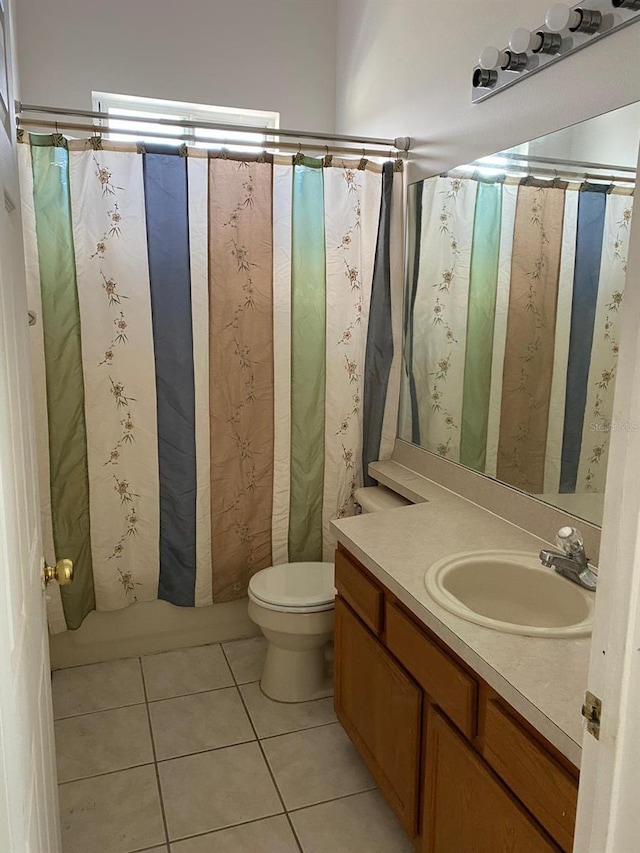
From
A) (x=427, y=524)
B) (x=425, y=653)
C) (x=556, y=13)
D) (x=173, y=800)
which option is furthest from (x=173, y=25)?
(x=173, y=800)

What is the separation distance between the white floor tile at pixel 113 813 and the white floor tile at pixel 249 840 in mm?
100

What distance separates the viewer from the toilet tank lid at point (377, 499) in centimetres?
248

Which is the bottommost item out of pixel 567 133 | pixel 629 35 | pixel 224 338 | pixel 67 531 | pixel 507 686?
pixel 67 531

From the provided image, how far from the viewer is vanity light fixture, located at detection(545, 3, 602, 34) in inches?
60.3

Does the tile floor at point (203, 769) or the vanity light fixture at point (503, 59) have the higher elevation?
the vanity light fixture at point (503, 59)

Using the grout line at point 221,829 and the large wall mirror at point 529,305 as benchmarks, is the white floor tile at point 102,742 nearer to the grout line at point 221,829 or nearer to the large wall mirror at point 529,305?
the grout line at point 221,829

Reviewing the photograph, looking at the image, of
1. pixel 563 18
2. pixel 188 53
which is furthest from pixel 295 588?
pixel 188 53

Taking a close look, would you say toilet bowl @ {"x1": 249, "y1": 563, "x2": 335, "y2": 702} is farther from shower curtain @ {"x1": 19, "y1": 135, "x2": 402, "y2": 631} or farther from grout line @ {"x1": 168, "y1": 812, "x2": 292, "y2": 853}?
grout line @ {"x1": 168, "y1": 812, "x2": 292, "y2": 853}

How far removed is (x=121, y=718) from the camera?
7.70ft

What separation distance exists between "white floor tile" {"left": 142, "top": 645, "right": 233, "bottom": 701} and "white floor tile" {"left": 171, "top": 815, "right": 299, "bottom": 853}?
69 centimetres

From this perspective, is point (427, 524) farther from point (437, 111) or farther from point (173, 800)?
point (437, 111)

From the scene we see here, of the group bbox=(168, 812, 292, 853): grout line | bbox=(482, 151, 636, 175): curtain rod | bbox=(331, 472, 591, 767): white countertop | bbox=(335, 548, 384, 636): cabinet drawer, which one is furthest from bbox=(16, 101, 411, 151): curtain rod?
bbox=(168, 812, 292, 853): grout line

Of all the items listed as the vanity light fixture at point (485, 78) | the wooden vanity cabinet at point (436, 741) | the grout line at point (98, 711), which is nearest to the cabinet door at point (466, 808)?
the wooden vanity cabinet at point (436, 741)

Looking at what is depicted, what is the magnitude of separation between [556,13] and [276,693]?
226 cm
